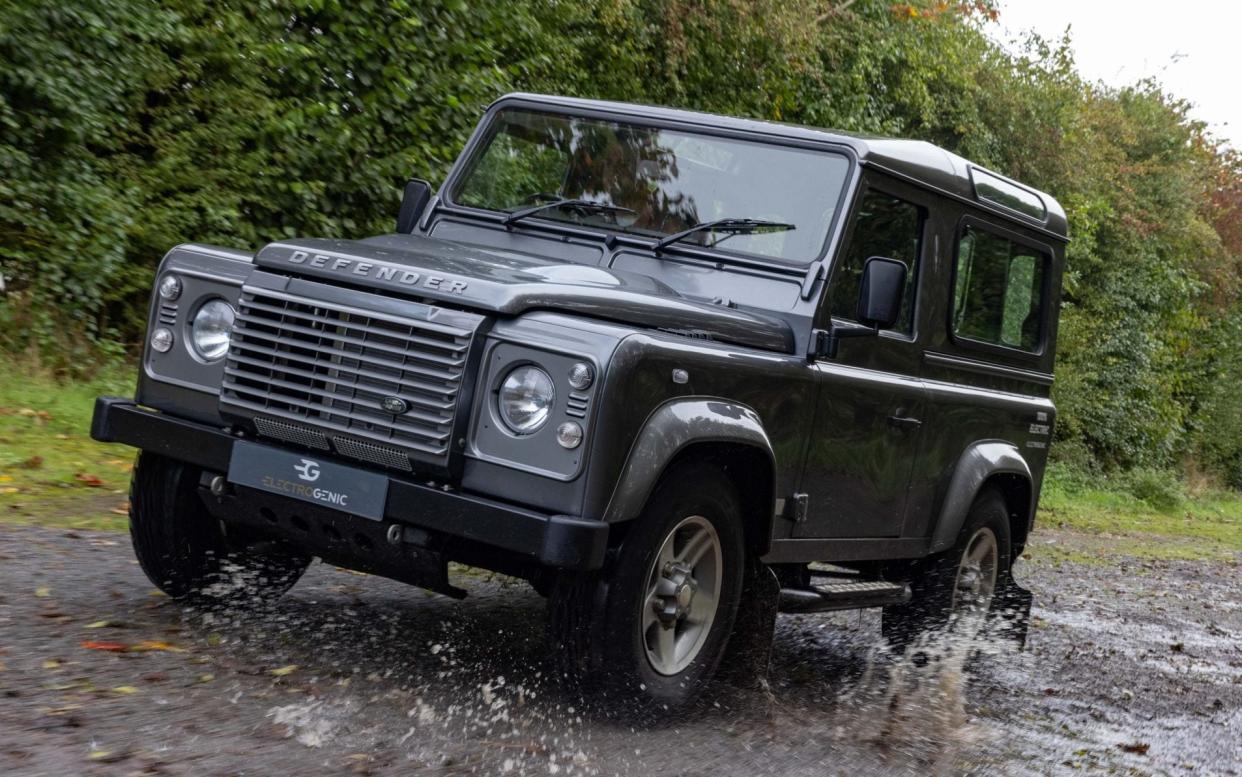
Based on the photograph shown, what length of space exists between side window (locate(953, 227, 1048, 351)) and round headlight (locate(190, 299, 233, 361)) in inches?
130

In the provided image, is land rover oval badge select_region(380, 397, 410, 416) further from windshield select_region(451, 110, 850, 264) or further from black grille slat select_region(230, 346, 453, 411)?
windshield select_region(451, 110, 850, 264)

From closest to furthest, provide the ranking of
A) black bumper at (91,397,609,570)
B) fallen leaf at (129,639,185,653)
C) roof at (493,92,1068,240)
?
black bumper at (91,397,609,570)
fallen leaf at (129,639,185,653)
roof at (493,92,1068,240)

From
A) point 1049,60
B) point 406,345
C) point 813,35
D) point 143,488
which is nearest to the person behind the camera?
point 406,345

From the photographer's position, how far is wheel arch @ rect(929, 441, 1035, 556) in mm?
6684

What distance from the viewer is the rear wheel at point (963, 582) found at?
700 centimetres

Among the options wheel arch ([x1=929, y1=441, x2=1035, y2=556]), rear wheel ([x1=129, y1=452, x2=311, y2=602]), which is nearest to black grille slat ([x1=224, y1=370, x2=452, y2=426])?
rear wheel ([x1=129, y1=452, x2=311, y2=602])

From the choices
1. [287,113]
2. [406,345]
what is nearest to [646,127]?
[406,345]

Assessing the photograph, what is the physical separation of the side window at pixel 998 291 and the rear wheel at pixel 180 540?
3.21 metres

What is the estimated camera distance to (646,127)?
623cm

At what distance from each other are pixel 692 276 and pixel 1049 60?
23710mm

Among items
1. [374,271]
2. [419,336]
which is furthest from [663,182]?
[419,336]

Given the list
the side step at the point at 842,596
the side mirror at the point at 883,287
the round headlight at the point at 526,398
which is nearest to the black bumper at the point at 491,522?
the round headlight at the point at 526,398

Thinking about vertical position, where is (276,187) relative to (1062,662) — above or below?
above

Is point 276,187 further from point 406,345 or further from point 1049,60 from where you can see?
point 1049,60
